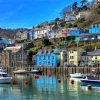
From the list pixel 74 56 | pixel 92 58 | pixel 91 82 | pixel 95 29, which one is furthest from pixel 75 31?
pixel 91 82

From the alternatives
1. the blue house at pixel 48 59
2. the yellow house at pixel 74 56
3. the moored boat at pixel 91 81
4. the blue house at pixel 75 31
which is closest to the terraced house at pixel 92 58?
the yellow house at pixel 74 56

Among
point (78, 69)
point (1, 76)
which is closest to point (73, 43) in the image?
point (78, 69)

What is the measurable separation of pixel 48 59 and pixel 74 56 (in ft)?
25.5

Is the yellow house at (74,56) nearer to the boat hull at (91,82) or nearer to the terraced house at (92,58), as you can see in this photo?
the terraced house at (92,58)

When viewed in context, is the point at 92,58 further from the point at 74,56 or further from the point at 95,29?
the point at 95,29

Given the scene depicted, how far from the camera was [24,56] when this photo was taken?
104 m

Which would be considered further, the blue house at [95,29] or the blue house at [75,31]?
the blue house at [75,31]

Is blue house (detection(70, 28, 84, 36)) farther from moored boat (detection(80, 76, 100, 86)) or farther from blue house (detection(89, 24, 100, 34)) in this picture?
moored boat (detection(80, 76, 100, 86))

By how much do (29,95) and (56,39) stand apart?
73231 mm

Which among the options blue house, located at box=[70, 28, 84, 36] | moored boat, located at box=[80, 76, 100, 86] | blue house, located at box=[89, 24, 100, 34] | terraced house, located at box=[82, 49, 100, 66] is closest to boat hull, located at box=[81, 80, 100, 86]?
moored boat, located at box=[80, 76, 100, 86]

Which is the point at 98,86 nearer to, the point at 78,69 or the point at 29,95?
the point at 29,95

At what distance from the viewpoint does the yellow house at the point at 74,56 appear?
88.9 meters

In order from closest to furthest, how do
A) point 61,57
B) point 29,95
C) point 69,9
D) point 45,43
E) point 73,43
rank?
point 29,95 → point 61,57 → point 73,43 → point 45,43 → point 69,9

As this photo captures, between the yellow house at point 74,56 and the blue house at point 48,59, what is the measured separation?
131 inches
